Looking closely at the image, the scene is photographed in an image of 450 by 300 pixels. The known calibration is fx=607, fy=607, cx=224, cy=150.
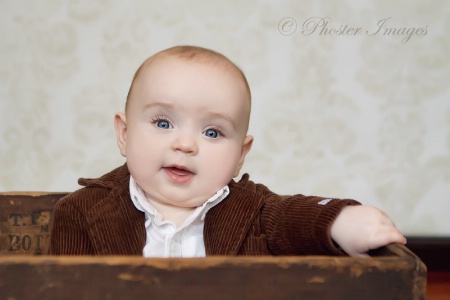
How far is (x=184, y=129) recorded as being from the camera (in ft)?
2.58

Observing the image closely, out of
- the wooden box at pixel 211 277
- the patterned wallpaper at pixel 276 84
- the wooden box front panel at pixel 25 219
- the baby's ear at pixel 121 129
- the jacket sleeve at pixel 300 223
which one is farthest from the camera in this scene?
the patterned wallpaper at pixel 276 84

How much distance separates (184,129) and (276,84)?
0.77 meters

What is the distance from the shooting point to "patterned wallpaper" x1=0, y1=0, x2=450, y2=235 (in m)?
1.50

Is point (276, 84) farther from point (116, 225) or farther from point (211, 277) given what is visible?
point (211, 277)

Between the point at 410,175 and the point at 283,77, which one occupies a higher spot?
the point at 283,77

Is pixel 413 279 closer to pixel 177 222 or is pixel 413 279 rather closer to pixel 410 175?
pixel 177 222

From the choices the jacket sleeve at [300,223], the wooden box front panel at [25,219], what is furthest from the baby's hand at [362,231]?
the wooden box front panel at [25,219]

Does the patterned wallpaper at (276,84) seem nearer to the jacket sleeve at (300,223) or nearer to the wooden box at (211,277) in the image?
the jacket sleeve at (300,223)

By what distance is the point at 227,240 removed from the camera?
2.69 ft

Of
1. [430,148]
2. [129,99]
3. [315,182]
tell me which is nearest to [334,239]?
[129,99]

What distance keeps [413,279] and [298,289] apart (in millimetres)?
105

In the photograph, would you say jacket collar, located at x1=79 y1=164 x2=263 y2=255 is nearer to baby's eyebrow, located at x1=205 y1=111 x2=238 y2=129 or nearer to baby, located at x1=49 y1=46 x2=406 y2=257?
baby, located at x1=49 y1=46 x2=406 y2=257

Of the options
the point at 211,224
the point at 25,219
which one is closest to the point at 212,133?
the point at 211,224

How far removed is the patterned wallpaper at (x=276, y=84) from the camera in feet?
4.94
